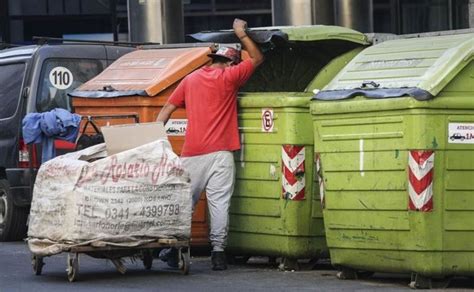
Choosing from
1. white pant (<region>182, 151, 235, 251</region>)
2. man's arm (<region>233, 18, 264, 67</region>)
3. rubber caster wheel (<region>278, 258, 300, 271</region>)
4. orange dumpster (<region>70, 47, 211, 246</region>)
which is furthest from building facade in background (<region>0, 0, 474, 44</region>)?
rubber caster wheel (<region>278, 258, 300, 271</region>)

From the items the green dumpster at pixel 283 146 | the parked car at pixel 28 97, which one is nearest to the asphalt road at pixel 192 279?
the green dumpster at pixel 283 146

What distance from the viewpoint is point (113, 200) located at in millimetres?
9844

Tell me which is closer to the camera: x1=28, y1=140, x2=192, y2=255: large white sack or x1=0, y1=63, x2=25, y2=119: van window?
x1=28, y1=140, x2=192, y2=255: large white sack

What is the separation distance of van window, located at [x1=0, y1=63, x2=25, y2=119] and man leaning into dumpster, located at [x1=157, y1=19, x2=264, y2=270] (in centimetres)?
362

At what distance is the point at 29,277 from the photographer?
409 inches

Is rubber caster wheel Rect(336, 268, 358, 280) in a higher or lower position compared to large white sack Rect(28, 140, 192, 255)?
lower

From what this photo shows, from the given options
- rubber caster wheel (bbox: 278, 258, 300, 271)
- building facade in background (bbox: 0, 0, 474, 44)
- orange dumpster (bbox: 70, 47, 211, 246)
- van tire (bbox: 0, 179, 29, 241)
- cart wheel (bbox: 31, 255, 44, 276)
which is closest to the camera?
cart wheel (bbox: 31, 255, 44, 276)

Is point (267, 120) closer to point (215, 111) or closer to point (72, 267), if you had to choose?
point (215, 111)

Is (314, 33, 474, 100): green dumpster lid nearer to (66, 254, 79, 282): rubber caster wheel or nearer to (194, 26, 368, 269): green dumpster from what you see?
(194, 26, 368, 269): green dumpster

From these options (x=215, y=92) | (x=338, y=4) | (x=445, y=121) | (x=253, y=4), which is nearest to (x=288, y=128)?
(x=215, y=92)

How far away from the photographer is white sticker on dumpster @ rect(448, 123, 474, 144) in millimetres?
9019

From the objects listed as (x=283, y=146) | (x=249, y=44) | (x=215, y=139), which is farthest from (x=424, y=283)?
(x=249, y=44)

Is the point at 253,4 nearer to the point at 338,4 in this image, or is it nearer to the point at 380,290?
the point at 338,4

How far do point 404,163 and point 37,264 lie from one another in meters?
3.06
